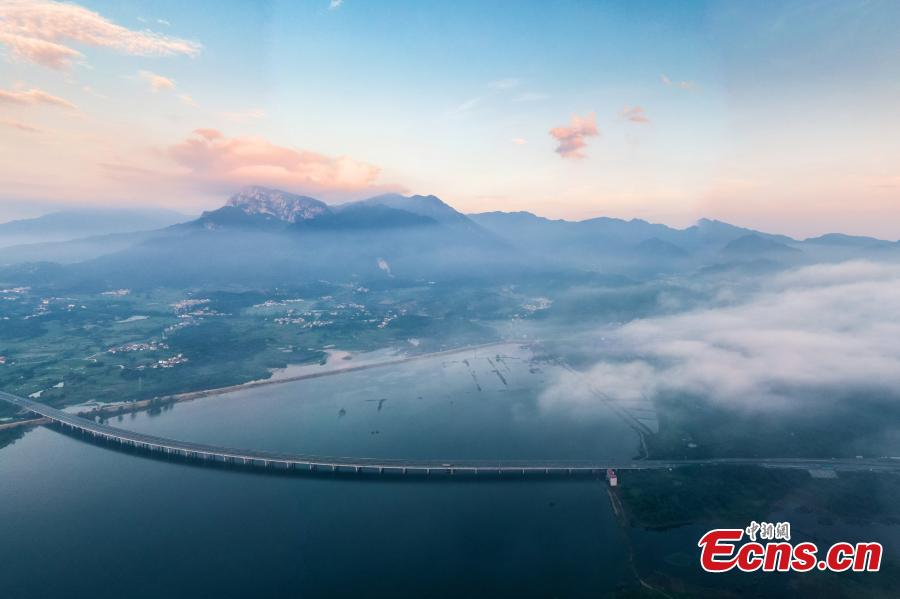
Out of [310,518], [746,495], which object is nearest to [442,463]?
[310,518]

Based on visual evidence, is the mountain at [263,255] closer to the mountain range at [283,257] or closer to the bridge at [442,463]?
the mountain range at [283,257]

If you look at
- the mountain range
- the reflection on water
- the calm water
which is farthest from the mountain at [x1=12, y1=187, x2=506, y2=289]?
the calm water

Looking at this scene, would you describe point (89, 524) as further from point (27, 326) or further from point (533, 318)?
point (533, 318)

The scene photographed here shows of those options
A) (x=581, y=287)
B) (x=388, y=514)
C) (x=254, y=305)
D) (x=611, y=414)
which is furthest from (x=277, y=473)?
(x=581, y=287)

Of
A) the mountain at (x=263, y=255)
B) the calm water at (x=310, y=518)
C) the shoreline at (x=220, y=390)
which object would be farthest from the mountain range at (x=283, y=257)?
the calm water at (x=310, y=518)

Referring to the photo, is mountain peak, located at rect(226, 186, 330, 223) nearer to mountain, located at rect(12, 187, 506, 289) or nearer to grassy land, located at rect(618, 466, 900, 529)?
mountain, located at rect(12, 187, 506, 289)

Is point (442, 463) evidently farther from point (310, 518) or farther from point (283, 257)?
point (283, 257)
